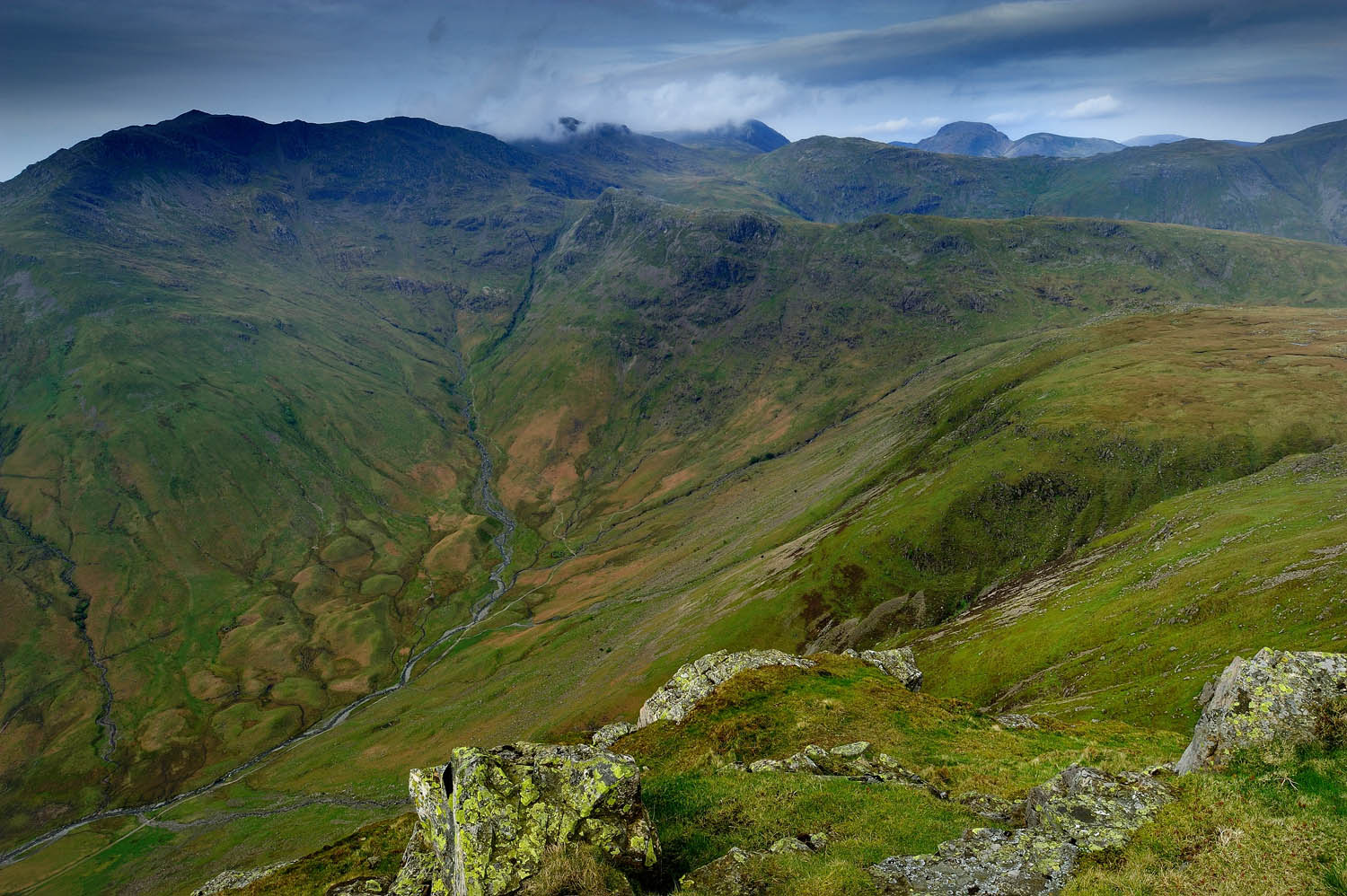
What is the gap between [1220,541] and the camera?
96375 millimetres

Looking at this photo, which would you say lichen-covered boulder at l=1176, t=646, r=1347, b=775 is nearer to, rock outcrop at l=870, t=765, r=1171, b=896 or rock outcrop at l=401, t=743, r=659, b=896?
rock outcrop at l=870, t=765, r=1171, b=896

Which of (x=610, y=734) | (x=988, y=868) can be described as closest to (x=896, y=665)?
(x=610, y=734)

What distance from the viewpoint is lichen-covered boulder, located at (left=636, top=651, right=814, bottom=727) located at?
49.3 metres

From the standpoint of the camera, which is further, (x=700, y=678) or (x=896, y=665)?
(x=896, y=665)

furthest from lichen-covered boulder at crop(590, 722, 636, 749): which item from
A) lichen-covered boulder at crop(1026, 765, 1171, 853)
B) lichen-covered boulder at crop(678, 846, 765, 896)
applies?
lichen-covered boulder at crop(1026, 765, 1171, 853)

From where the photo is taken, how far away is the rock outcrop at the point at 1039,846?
18344 millimetres

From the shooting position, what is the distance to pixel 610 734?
148ft

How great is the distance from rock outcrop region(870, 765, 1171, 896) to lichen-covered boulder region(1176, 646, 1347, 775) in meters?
2.79

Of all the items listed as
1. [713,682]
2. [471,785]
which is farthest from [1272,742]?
[713,682]

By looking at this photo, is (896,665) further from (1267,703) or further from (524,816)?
(524,816)

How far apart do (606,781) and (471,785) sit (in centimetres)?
450

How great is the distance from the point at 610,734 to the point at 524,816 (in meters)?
26.8

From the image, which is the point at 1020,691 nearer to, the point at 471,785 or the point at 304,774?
the point at 471,785

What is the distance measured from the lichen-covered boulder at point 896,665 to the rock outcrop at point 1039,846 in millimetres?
33053
